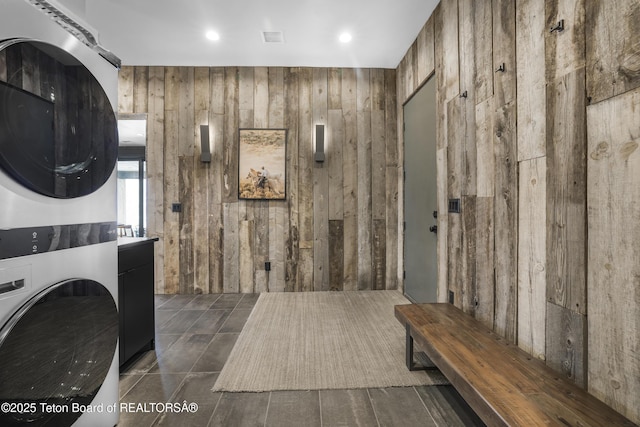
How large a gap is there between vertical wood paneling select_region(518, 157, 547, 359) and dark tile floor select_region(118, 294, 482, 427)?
518mm

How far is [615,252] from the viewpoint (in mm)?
1026

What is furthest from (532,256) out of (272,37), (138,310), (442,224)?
(272,37)

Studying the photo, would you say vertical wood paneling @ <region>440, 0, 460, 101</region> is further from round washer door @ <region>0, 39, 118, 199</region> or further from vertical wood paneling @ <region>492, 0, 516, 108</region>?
round washer door @ <region>0, 39, 118, 199</region>

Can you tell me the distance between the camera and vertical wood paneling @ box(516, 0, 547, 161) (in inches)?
52.7

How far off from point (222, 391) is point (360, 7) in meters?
3.18

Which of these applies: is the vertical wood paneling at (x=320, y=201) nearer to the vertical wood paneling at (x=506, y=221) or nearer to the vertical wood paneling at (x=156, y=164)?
the vertical wood paneling at (x=156, y=164)

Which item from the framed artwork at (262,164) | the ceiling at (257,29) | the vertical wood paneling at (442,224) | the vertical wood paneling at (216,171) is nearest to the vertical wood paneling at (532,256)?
the vertical wood paneling at (442,224)

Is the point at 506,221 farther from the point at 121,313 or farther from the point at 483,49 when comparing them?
the point at 121,313

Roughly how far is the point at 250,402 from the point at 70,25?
194cm

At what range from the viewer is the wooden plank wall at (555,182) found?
3.28ft

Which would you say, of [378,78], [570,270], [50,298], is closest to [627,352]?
[570,270]

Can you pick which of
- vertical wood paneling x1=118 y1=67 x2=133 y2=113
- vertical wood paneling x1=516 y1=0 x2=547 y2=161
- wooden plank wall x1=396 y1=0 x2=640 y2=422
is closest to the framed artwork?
vertical wood paneling x1=118 y1=67 x2=133 y2=113

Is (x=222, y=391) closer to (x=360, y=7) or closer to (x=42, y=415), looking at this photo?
(x=42, y=415)

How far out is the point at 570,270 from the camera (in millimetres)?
1201
